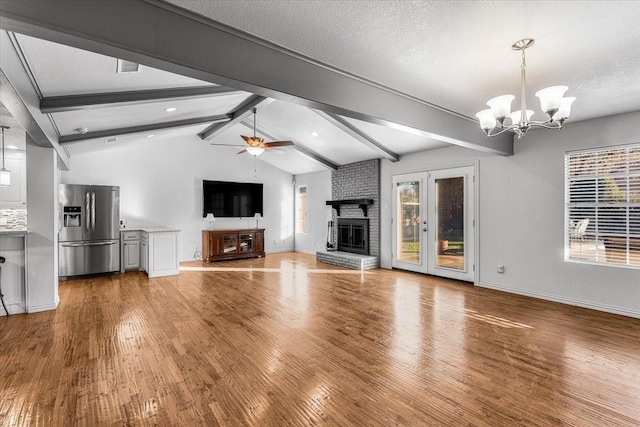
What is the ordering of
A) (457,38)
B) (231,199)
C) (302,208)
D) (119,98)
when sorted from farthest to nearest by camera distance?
(302,208) → (231,199) → (119,98) → (457,38)

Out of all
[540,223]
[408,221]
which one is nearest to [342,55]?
[540,223]

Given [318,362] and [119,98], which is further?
[119,98]

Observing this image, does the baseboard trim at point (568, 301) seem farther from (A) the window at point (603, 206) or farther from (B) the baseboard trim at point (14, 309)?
(B) the baseboard trim at point (14, 309)

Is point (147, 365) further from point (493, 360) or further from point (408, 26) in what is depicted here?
point (408, 26)

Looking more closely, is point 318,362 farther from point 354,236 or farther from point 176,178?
point 176,178

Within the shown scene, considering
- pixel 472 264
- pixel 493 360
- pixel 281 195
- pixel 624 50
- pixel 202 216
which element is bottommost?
pixel 493 360

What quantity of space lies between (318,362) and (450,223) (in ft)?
13.8

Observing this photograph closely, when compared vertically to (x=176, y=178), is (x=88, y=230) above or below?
below

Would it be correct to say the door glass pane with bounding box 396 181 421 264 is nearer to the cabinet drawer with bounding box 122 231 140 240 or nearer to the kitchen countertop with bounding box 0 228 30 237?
the cabinet drawer with bounding box 122 231 140 240

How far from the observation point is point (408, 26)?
217 centimetres

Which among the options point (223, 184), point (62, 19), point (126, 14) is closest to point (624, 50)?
point (126, 14)

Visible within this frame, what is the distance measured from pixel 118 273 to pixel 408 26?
6.98m

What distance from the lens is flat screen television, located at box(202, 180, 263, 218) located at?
8.52 m

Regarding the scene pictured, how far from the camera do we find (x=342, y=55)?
2555 mm
